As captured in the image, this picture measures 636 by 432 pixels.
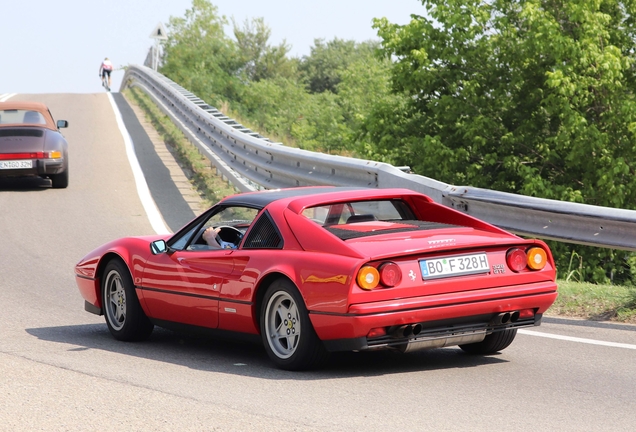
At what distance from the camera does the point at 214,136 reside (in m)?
18.3

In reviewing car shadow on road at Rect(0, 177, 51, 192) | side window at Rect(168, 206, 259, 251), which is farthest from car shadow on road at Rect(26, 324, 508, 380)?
car shadow on road at Rect(0, 177, 51, 192)

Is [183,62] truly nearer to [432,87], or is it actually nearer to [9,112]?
[432,87]

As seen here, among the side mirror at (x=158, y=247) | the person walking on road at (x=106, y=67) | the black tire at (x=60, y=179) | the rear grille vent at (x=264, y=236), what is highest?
the person walking on road at (x=106, y=67)

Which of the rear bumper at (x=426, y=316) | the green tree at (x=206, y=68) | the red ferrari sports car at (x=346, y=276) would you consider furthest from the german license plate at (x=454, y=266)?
the green tree at (x=206, y=68)

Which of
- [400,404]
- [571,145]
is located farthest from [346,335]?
[571,145]

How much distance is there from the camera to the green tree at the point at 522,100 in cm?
2044

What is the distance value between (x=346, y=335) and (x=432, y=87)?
19501 mm

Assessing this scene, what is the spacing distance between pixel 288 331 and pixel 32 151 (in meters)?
12.0

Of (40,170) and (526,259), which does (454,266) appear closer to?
(526,259)

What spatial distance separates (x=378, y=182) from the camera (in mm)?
11203

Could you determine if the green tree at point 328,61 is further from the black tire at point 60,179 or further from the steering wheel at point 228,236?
the steering wheel at point 228,236

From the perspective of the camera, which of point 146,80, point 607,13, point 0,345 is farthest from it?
point 146,80

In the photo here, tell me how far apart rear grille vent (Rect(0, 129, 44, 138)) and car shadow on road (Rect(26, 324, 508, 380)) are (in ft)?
33.1

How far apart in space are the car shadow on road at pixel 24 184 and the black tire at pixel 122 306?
10437mm
